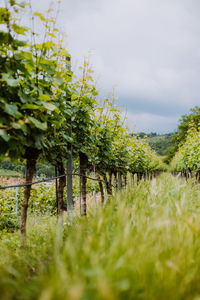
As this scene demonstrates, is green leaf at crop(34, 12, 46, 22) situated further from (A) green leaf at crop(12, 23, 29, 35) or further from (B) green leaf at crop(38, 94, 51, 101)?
(B) green leaf at crop(38, 94, 51, 101)

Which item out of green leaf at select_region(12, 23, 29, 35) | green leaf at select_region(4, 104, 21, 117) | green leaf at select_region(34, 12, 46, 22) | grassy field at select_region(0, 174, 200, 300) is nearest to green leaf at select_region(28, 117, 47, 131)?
green leaf at select_region(4, 104, 21, 117)

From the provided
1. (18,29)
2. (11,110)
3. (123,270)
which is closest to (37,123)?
(11,110)

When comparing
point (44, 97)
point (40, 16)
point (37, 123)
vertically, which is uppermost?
point (40, 16)

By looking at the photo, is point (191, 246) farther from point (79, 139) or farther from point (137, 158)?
point (137, 158)

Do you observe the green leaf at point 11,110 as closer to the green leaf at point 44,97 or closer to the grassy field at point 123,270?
the green leaf at point 44,97

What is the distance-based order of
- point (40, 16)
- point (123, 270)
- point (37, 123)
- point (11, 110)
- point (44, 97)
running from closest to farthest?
point (123, 270), point (11, 110), point (37, 123), point (44, 97), point (40, 16)

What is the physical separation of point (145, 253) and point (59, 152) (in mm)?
2702

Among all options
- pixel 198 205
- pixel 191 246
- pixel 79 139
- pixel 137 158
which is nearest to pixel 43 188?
pixel 137 158

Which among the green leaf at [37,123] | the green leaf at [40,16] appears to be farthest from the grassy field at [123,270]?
the green leaf at [40,16]

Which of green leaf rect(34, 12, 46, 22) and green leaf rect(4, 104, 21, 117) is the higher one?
green leaf rect(34, 12, 46, 22)

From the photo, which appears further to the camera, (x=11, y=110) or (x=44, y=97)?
(x=44, y=97)

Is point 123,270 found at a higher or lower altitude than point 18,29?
lower

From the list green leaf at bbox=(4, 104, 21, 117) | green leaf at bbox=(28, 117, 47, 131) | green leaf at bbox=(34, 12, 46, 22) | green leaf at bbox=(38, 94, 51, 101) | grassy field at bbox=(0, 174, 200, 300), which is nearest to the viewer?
grassy field at bbox=(0, 174, 200, 300)

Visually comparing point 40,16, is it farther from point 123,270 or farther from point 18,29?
point 123,270
